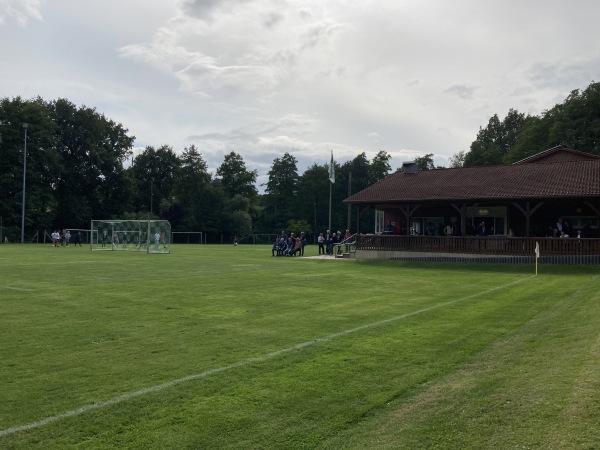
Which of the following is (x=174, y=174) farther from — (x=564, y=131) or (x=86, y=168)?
(x=564, y=131)

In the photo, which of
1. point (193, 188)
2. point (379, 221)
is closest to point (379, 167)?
point (193, 188)

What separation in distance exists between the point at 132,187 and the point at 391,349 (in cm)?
7130

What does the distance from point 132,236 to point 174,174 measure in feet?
158

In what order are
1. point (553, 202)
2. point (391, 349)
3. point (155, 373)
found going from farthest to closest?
point (553, 202), point (391, 349), point (155, 373)

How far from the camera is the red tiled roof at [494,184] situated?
88.1 ft

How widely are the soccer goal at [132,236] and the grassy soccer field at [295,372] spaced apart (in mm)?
25959

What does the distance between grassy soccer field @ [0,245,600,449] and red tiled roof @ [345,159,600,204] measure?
15.4m

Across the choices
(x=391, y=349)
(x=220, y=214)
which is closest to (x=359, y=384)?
(x=391, y=349)

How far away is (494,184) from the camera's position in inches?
1188

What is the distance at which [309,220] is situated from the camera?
89438 millimetres

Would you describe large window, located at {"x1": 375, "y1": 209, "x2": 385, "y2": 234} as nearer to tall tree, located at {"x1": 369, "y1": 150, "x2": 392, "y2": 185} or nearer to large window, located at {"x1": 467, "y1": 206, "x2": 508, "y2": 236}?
large window, located at {"x1": 467, "y1": 206, "x2": 508, "y2": 236}

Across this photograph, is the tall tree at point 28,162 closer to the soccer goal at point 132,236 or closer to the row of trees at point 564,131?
the soccer goal at point 132,236

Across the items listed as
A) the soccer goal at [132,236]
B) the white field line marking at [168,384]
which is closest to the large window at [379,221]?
the soccer goal at [132,236]

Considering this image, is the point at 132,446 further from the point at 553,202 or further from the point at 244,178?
the point at 244,178
